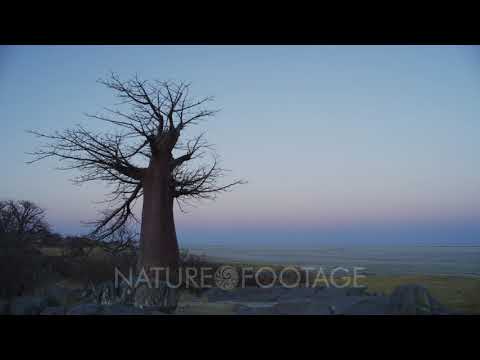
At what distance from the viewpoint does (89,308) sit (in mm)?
5324

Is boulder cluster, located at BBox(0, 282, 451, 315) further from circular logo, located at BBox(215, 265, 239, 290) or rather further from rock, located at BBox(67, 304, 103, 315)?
circular logo, located at BBox(215, 265, 239, 290)

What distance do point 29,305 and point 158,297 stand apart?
185 cm

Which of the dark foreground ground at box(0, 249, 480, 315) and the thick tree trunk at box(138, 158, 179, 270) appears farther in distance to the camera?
the thick tree trunk at box(138, 158, 179, 270)

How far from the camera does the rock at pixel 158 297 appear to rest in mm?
6488

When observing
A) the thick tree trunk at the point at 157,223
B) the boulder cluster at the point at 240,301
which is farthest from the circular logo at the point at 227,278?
the thick tree trunk at the point at 157,223

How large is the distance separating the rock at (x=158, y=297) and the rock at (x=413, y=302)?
3221 millimetres

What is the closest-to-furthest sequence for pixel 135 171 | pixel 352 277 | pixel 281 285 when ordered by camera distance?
pixel 352 277 → pixel 135 171 → pixel 281 285

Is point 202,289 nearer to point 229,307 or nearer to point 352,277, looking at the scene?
point 229,307

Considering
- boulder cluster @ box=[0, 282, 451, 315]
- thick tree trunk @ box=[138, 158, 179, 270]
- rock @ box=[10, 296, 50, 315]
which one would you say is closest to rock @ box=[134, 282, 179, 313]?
boulder cluster @ box=[0, 282, 451, 315]

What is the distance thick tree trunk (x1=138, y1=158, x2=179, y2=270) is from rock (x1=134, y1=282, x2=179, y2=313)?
0.37 meters

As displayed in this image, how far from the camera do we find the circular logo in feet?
25.5
